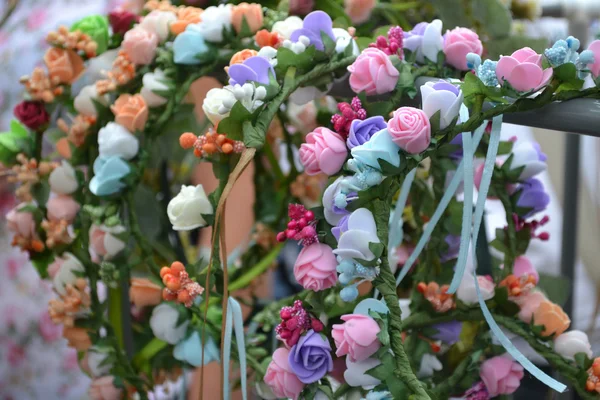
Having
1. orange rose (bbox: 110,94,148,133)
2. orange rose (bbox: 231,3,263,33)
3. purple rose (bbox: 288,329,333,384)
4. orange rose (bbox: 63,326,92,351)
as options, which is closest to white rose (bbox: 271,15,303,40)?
orange rose (bbox: 231,3,263,33)

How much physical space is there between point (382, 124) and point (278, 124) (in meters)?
0.52

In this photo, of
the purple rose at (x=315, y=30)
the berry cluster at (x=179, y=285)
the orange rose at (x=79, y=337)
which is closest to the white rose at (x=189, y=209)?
the berry cluster at (x=179, y=285)

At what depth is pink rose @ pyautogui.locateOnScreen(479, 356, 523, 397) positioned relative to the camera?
545mm

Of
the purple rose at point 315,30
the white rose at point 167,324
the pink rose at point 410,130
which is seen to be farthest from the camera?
the white rose at point 167,324

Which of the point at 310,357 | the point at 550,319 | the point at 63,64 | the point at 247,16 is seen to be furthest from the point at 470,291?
the point at 63,64

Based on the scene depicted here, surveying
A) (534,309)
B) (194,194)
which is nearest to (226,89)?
(194,194)

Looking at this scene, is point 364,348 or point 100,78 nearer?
point 364,348

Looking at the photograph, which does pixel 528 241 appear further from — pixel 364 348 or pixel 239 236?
pixel 239 236

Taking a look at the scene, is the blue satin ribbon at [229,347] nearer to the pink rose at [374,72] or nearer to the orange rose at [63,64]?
the pink rose at [374,72]

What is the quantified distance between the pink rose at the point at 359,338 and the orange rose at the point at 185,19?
32 centimetres

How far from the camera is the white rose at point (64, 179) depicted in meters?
0.66

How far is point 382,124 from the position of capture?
42cm

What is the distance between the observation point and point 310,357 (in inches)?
17.3

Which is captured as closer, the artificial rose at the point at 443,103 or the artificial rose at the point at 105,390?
the artificial rose at the point at 443,103
